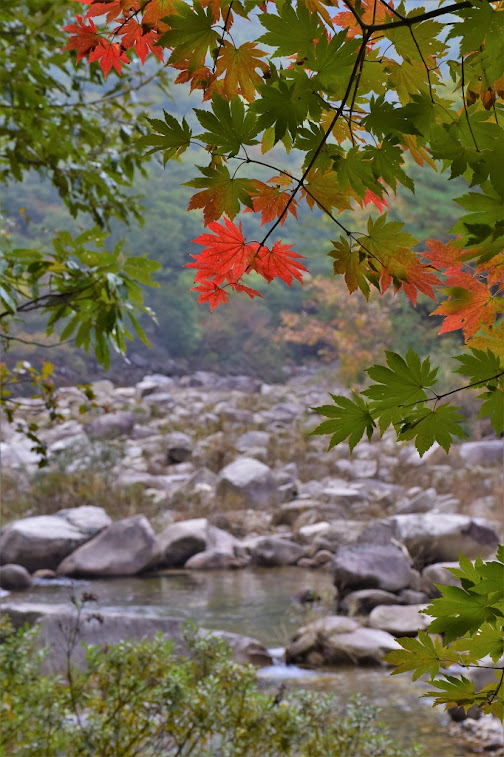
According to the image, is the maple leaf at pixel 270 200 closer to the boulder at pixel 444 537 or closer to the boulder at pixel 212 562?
the boulder at pixel 444 537

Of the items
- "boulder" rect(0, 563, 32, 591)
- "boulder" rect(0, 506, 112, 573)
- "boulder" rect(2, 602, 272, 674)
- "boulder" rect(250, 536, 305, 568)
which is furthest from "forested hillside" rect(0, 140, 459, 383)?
"boulder" rect(2, 602, 272, 674)

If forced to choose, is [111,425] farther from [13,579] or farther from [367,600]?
[367,600]

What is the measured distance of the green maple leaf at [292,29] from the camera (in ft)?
1.45

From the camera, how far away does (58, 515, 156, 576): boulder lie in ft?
19.7

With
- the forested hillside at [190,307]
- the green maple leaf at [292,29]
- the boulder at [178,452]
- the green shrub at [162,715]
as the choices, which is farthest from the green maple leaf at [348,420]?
the forested hillside at [190,307]

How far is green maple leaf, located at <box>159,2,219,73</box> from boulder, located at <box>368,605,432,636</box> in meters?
4.25

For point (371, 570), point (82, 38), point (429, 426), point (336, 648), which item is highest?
point (82, 38)

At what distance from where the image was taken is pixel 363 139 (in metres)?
0.55

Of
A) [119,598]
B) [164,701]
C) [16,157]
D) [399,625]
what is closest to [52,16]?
[16,157]

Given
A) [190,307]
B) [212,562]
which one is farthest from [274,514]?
[190,307]

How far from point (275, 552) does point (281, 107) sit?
20.4ft

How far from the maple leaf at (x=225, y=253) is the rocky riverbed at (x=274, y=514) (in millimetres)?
2887

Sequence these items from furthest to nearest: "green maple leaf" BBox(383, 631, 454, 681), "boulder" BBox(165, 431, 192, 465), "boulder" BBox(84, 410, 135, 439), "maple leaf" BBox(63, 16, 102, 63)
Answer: "boulder" BBox(84, 410, 135, 439)
"boulder" BBox(165, 431, 192, 465)
"maple leaf" BBox(63, 16, 102, 63)
"green maple leaf" BBox(383, 631, 454, 681)

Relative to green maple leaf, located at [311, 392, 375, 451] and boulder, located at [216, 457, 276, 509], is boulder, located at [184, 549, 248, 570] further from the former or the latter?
green maple leaf, located at [311, 392, 375, 451]
